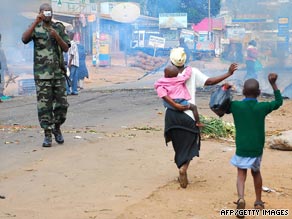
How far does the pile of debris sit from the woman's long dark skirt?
27551 mm

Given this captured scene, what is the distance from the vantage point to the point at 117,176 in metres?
5.97

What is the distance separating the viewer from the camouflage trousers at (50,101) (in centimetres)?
729

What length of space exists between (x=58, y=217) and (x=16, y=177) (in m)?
1.47

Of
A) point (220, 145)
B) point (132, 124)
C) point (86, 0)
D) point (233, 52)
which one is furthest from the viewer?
point (86, 0)

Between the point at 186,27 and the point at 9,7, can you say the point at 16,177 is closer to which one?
the point at 9,7

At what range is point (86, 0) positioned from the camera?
34.5 meters

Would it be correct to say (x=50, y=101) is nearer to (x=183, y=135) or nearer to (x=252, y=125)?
(x=183, y=135)

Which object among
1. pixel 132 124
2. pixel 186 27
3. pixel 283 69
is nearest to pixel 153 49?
pixel 186 27

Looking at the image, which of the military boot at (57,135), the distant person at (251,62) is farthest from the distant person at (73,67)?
the military boot at (57,135)

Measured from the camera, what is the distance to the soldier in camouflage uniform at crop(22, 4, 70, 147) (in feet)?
23.4

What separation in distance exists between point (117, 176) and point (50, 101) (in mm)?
1861

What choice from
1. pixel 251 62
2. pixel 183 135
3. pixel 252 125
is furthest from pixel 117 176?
pixel 251 62

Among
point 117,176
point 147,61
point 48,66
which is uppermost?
point 48,66

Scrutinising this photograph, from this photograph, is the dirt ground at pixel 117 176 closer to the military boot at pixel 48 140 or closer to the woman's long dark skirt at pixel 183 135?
the military boot at pixel 48 140
